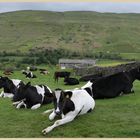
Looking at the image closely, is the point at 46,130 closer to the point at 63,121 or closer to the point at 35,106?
the point at 63,121

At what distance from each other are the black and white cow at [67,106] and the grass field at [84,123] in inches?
6.1

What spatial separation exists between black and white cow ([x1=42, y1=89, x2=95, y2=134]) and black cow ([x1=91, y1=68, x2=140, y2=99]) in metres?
3.55

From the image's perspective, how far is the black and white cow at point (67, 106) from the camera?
1176 cm

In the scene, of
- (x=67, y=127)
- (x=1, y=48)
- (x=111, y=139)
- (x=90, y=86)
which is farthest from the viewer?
(x=1, y=48)

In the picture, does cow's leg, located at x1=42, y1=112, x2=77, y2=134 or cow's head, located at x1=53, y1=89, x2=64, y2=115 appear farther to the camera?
cow's head, located at x1=53, y1=89, x2=64, y2=115

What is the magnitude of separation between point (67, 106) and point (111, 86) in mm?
5626

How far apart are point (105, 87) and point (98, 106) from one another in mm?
2694

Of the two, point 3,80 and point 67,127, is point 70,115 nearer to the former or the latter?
point 67,127

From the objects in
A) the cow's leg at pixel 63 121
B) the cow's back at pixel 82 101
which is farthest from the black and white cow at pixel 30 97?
the cow's leg at pixel 63 121

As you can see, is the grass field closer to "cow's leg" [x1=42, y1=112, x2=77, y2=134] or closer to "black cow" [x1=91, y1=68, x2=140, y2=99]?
"cow's leg" [x1=42, y1=112, x2=77, y2=134]

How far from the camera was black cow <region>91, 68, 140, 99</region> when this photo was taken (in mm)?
16797

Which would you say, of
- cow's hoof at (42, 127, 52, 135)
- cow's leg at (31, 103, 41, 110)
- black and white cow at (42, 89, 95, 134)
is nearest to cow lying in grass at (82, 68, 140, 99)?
cow's leg at (31, 103, 41, 110)

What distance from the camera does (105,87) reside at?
17234 millimetres

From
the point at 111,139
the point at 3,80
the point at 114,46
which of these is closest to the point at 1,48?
the point at 114,46
